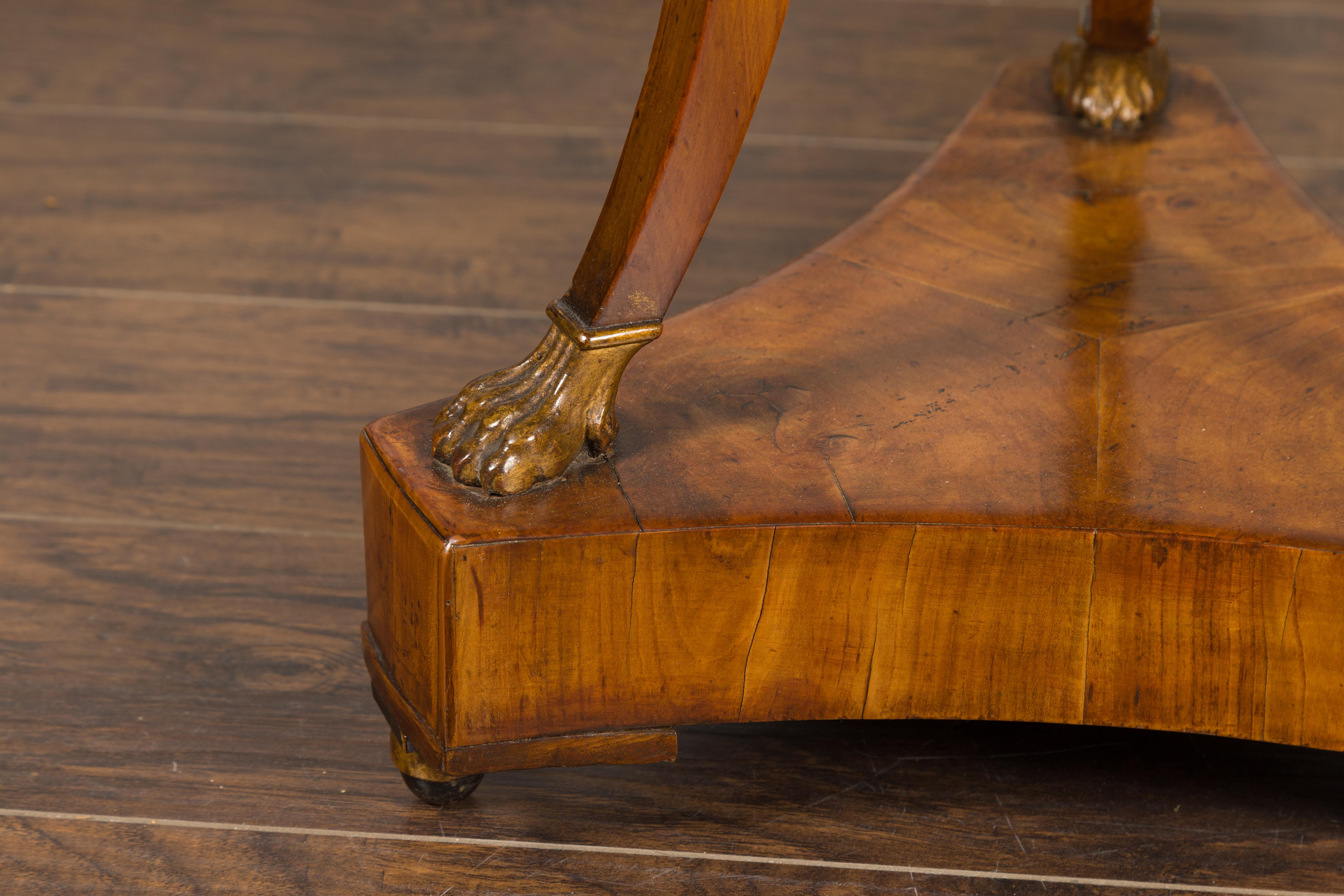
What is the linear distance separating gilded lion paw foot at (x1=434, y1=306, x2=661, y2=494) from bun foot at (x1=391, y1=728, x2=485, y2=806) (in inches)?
5.7

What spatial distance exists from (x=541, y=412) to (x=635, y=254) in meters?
0.08

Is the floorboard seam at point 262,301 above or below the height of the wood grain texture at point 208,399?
above

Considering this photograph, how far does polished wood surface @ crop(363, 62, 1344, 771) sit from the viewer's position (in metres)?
0.64

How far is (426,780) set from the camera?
715 millimetres

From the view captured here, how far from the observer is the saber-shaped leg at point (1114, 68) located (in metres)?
1.01

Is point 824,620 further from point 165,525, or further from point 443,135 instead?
point 443,135

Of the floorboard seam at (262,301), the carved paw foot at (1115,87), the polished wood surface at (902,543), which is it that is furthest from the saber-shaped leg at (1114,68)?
the floorboard seam at (262,301)

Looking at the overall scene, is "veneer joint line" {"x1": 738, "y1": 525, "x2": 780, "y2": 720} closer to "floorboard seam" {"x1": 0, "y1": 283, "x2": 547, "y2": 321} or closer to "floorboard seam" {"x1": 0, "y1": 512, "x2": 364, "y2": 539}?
"floorboard seam" {"x1": 0, "y1": 512, "x2": 364, "y2": 539}

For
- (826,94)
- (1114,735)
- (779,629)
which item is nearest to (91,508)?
(779,629)

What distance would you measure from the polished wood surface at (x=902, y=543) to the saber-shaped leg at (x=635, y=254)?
0.06 feet

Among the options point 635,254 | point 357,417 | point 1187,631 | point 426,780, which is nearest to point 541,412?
point 635,254

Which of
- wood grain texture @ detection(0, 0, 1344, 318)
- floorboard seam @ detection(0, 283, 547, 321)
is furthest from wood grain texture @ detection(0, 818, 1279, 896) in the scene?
floorboard seam @ detection(0, 283, 547, 321)

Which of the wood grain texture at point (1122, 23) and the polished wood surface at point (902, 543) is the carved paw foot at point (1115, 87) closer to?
the wood grain texture at point (1122, 23)

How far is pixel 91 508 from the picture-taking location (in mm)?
940
